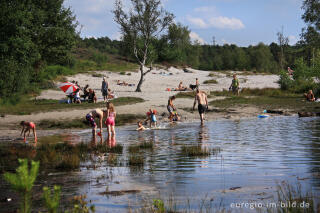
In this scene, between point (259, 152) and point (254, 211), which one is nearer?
point (254, 211)

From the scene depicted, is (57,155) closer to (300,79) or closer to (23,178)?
(23,178)

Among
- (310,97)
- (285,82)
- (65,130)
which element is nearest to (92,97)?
(65,130)

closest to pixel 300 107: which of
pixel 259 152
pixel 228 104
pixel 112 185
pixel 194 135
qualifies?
pixel 228 104

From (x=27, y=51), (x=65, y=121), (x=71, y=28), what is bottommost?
(x=65, y=121)

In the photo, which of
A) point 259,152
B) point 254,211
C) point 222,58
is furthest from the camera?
point 222,58

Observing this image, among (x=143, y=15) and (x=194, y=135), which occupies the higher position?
(x=143, y=15)

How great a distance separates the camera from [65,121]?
21.1 meters

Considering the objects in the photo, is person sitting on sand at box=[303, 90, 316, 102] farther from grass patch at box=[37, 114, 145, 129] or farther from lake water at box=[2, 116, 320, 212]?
lake water at box=[2, 116, 320, 212]

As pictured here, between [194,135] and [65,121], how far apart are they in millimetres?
8491

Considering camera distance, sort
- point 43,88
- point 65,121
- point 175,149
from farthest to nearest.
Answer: point 43,88 < point 65,121 < point 175,149

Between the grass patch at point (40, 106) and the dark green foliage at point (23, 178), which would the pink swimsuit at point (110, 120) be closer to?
the grass patch at point (40, 106)

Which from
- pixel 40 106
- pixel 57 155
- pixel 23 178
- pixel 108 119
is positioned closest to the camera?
pixel 23 178

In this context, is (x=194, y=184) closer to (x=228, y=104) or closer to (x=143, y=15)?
(x=228, y=104)

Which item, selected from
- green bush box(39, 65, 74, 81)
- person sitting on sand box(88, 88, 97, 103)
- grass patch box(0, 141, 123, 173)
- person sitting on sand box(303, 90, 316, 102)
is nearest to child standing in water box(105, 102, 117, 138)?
grass patch box(0, 141, 123, 173)
